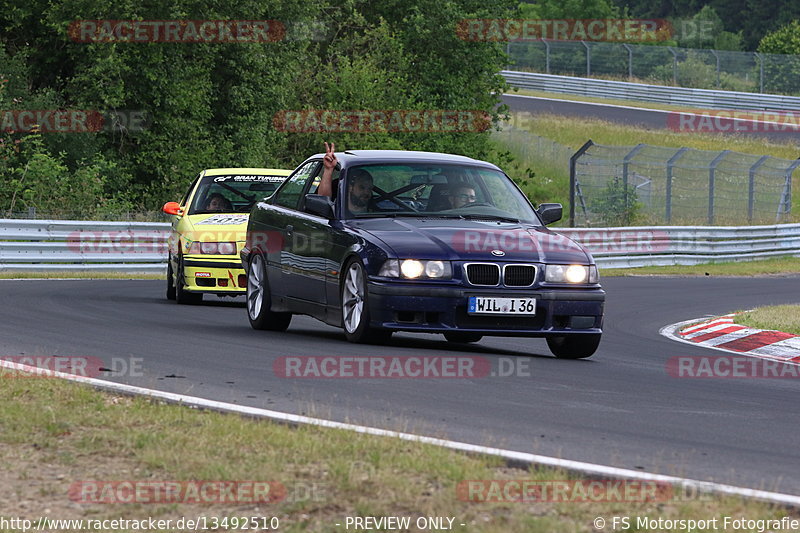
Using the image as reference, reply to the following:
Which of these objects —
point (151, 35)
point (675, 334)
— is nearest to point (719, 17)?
point (151, 35)

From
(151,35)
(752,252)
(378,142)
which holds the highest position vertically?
(151,35)

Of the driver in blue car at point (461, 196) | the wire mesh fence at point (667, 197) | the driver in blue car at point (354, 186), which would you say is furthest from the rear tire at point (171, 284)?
the wire mesh fence at point (667, 197)

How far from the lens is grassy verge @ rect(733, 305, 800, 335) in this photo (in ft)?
47.4

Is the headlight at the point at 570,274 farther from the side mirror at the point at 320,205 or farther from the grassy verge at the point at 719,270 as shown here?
the grassy verge at the point at 719,270

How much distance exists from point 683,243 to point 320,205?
21082mm

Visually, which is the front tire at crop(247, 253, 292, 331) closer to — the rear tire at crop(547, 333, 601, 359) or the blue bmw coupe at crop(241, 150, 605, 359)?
the blue bmw coupe at crop(241, 150, 605, 359)

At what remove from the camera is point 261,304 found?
40.9ft

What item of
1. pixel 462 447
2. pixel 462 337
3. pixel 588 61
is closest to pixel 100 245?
pixel 462 337

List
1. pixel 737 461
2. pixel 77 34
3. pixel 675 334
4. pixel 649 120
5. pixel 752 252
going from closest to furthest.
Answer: pixel 737 461
pixel 675 334
pixel 77 34
pixel 752 252
pixel 649 120

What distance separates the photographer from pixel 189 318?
45.5 feet

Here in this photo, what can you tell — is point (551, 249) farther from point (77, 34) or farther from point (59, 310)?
point (77, 34)

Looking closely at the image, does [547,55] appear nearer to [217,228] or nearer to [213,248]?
[217,228]

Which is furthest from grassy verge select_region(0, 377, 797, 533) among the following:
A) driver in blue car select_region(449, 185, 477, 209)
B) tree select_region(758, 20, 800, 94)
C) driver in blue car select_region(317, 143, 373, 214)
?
tree select_region(758, 20, 800, 94)

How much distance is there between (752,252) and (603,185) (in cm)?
419
